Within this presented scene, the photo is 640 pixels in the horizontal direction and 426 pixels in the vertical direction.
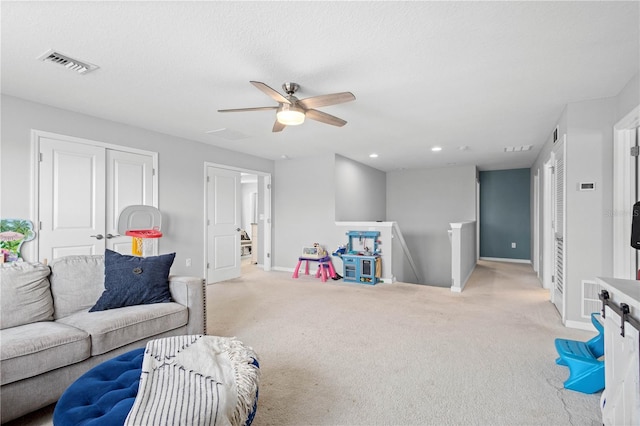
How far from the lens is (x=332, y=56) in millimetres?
2352

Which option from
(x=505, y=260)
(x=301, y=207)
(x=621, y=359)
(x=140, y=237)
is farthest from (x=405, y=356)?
(x=505, y=260)

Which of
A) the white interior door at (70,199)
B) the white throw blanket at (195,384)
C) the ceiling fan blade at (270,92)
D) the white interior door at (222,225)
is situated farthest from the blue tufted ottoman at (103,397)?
the white interior door at (222,225)

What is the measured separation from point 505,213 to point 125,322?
8668mm

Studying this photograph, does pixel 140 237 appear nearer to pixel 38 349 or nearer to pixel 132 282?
pixel 132 282

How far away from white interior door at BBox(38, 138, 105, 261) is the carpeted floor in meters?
1.70

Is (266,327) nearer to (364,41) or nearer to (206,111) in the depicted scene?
(206,111)

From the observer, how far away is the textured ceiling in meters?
1.86

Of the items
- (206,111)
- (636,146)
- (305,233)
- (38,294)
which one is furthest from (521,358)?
(305,233)

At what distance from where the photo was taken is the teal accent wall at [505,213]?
312 inches

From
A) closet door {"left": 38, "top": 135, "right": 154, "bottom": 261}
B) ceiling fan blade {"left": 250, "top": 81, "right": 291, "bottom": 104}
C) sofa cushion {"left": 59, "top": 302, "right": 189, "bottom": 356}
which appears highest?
ceiling fan blade {"left": 250, "top": 81, "right": 291, "bottom": 104}

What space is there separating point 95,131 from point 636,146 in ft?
18.9

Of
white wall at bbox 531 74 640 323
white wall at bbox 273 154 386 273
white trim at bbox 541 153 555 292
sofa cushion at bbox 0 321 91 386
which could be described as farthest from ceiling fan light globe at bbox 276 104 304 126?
white trim at bbox 541 153 555 292

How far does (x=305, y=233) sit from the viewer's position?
21.0ft

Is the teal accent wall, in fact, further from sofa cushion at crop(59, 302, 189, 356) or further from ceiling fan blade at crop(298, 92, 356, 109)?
sofa cushion at crop(59, 302, 189, 356)
